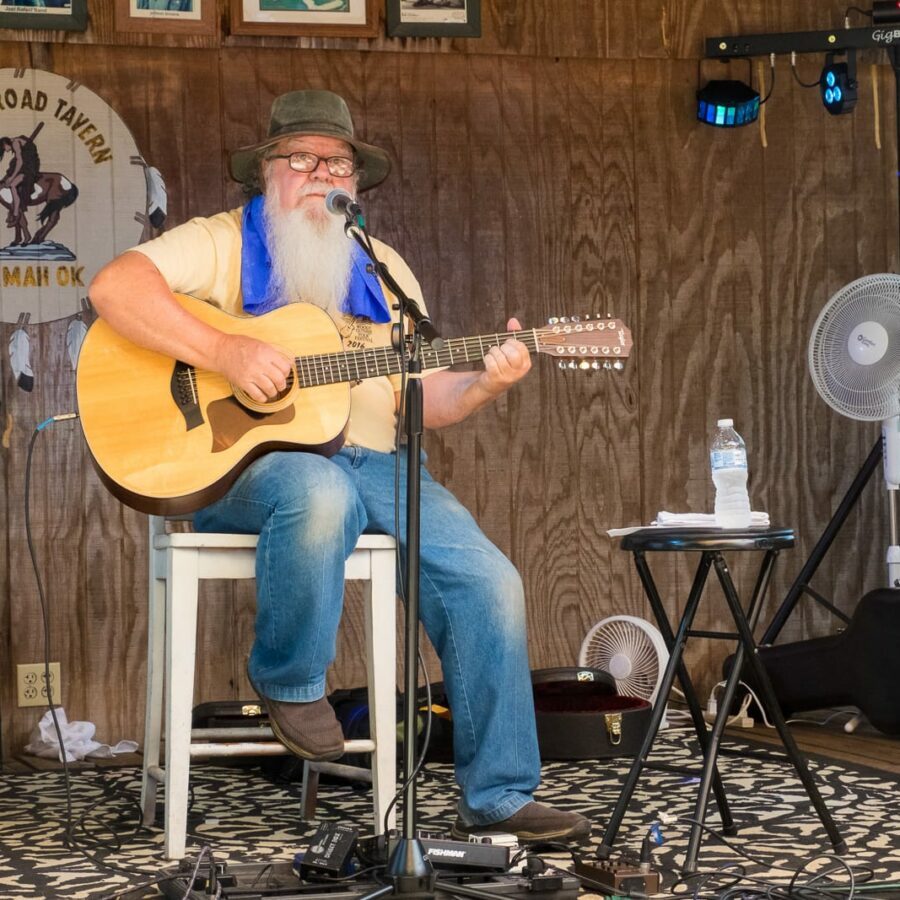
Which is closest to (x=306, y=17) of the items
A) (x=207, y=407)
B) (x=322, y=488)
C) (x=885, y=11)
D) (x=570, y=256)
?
(x=570, y=256)

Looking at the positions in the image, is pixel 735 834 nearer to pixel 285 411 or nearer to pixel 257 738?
pixel 257 738

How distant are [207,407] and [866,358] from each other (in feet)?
6.77

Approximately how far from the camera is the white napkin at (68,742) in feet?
12.5

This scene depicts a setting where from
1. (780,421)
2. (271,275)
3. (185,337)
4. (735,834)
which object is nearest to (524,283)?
(780,421)

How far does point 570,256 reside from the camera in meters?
4.26

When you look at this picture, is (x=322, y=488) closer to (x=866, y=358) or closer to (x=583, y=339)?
(x=583, y=339)

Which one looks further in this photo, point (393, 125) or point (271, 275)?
point (393, 125)

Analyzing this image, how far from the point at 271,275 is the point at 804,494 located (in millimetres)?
2157

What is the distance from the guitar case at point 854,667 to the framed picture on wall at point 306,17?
86.1 inches

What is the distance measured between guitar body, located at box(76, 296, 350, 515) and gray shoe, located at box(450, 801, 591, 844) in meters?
0.79

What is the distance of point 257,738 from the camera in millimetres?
2867

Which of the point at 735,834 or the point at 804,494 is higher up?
the point at 804,494

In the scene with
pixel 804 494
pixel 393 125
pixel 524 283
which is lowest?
pixel 804 494

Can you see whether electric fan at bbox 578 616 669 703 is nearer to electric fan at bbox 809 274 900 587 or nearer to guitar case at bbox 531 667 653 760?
guitar case at bbox 531 667 653 760
